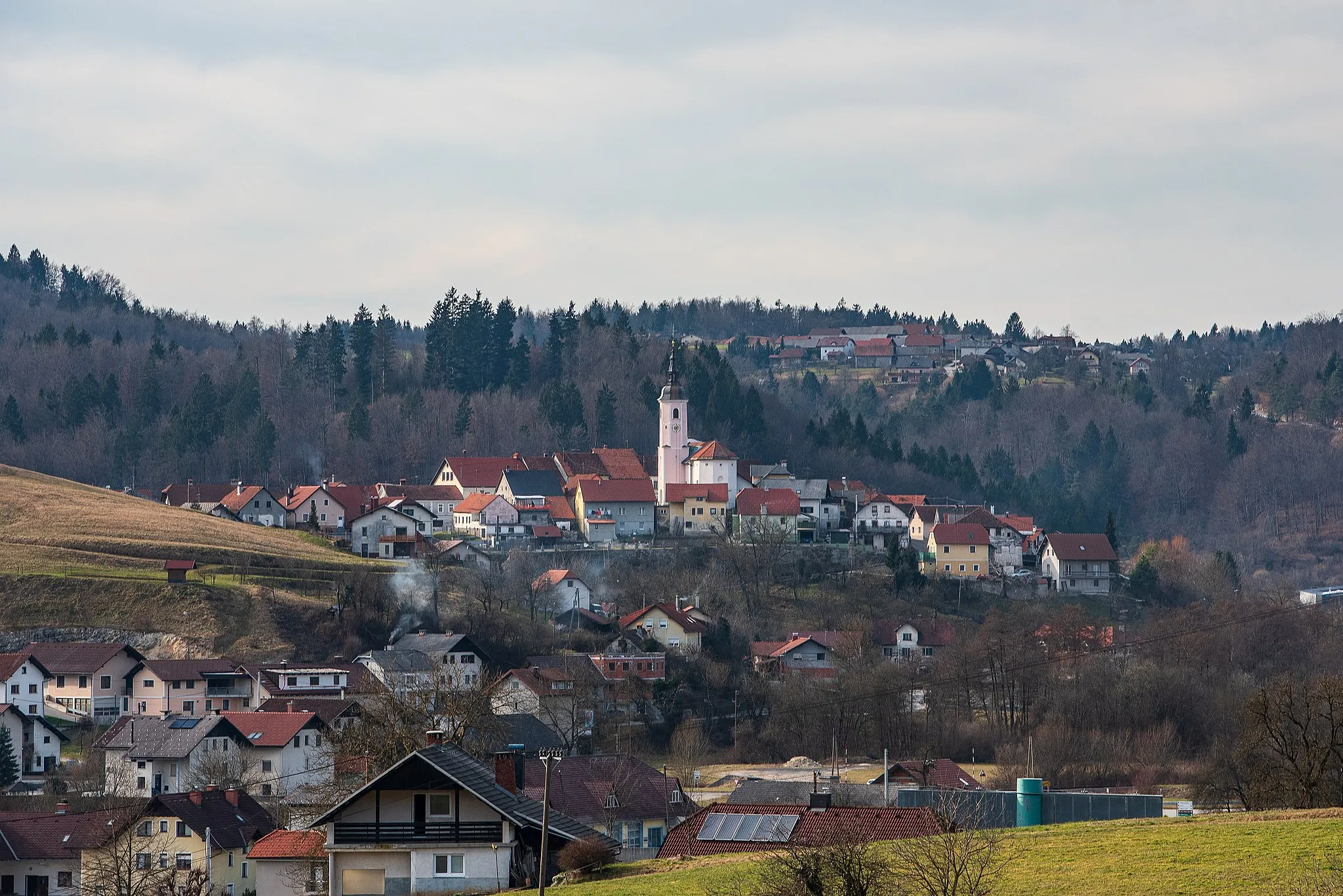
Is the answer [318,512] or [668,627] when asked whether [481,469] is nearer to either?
[318,512]

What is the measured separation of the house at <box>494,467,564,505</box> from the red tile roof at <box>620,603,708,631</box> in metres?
17.7

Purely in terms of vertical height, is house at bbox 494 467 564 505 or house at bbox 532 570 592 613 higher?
house at bbox 494 467 564 505

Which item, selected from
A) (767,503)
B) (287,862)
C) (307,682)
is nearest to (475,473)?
(767,503)

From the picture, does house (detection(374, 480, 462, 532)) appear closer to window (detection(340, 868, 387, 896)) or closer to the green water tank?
the green water tank

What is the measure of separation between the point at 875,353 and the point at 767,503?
92.1 metres

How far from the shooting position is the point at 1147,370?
190000 mm

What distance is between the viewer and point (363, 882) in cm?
2459

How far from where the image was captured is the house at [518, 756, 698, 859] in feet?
123

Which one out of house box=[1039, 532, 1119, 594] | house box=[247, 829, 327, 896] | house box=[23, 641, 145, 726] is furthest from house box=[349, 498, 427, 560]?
house box=[247, 829, 327, 896]

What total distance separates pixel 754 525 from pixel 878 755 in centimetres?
2579

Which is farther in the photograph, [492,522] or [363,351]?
[363,351]

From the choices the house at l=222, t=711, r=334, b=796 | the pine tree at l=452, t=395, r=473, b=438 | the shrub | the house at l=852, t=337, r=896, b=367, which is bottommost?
the house at l=222, t=711, r=334, b=796

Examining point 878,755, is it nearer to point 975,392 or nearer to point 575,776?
point 575,776

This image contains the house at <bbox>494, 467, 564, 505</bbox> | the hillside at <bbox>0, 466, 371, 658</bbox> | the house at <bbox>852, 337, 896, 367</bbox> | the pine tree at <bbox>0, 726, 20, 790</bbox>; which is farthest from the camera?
the house at <bbox>852, 337, 896, 367</bbox>
